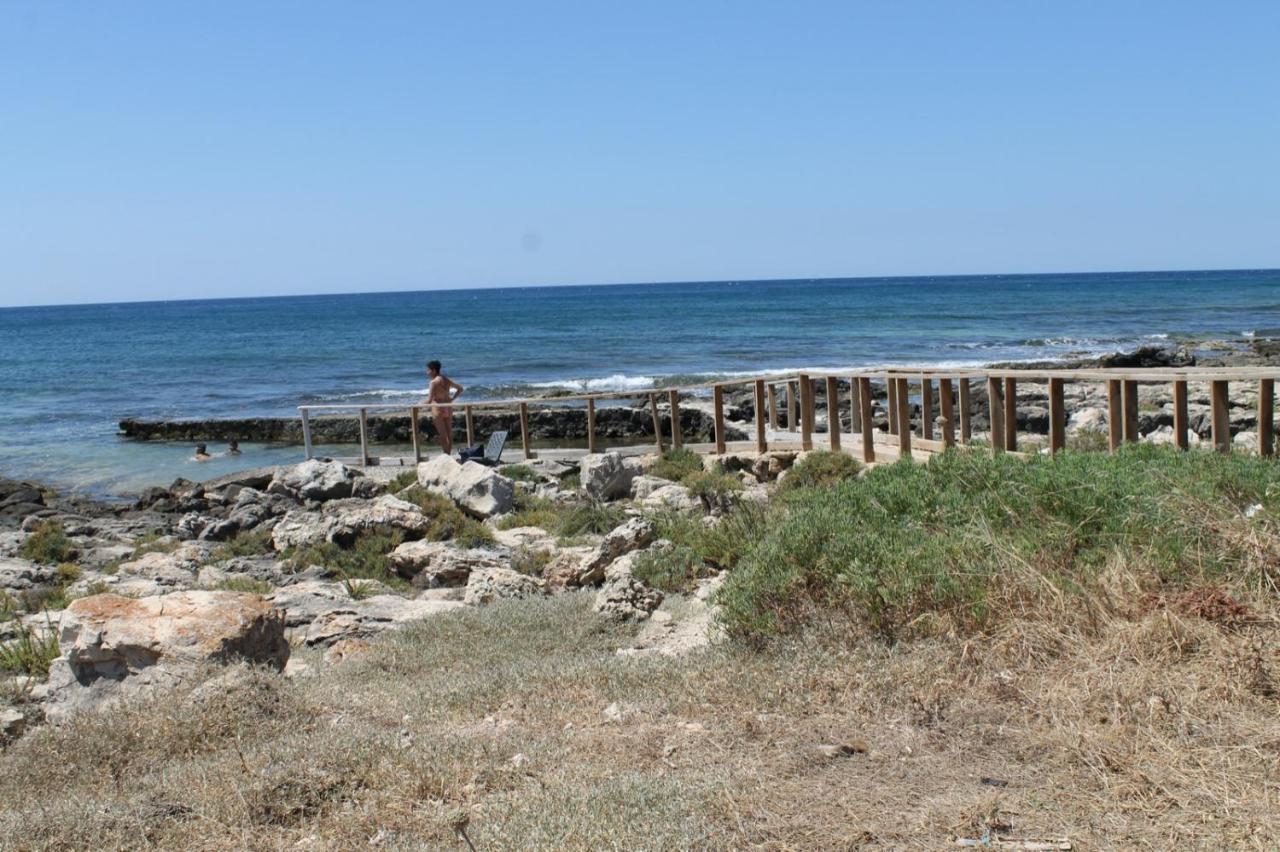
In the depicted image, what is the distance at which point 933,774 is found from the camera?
4430 millimetres

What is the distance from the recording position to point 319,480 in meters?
15.8

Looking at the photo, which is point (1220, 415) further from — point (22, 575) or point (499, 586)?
point (22, 575)

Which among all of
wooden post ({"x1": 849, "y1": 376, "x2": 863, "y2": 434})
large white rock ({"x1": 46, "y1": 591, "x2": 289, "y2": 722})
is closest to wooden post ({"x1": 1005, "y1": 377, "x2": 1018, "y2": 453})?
wooden post ({"x1": 849, "y1": 376, "x2": 863, "y2": 434})

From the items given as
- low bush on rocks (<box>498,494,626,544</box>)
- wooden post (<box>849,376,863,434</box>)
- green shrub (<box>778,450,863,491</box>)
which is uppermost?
wooden post (<box>849,376,863,434</box>)

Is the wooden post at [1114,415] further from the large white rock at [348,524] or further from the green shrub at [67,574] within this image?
the green shrub at [67,574]

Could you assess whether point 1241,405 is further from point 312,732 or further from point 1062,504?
point 312,732

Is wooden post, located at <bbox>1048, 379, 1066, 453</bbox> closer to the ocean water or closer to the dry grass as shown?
the dry grass

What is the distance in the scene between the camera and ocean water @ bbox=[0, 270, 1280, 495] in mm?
30016

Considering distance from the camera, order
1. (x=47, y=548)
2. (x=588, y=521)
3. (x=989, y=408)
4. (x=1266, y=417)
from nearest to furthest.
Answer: (x=1266, y=417), (x=989, y=408), (x=588, y=521), (x=47, y=548)

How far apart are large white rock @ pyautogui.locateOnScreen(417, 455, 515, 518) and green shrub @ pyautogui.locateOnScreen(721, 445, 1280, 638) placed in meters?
6.92

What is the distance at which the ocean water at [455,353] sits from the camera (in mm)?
30016

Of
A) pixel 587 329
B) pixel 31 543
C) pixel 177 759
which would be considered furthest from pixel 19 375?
pixel 177 759

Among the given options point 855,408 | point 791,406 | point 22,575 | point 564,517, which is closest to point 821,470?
point 564,517

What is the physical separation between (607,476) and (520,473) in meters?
2.03
